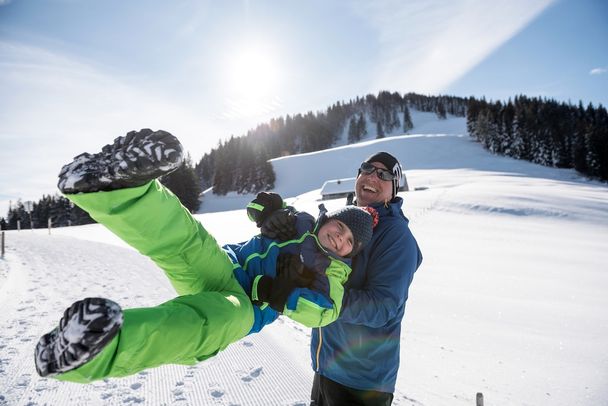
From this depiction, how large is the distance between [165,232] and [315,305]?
2.94 ft

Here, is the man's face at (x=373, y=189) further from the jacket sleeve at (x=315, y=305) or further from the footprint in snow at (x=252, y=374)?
the footprint in snow at (x=252, y=374)

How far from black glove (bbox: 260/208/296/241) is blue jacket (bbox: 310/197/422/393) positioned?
668mm

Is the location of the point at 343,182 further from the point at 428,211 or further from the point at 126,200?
the point at 126,200

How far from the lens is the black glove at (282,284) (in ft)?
6.19

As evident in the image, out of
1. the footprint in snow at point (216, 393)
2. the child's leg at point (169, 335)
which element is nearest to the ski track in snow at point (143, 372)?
the footprint in snow at point (216, 393)

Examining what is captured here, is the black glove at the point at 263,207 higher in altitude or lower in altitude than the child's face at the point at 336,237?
higher

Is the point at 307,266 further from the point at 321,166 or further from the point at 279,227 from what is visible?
the point at 321,166

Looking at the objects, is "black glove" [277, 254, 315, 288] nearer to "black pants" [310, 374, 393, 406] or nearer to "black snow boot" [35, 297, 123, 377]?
"black pants" [310, 374, 393, 406]

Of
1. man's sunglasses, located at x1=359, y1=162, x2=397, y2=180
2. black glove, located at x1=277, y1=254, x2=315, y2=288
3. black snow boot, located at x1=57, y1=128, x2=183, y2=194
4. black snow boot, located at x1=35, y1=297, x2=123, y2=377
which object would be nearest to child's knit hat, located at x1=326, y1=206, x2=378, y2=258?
black glove, located at x1=277, y1=254, x2=315, y2=288

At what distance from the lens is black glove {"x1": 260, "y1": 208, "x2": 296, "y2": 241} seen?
8.64 ft

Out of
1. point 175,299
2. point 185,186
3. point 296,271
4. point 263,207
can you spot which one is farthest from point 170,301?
point 185,186

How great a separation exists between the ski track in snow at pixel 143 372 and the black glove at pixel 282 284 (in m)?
1.64

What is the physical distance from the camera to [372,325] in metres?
1.84

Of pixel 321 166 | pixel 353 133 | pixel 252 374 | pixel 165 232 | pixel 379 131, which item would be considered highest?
pixel 353 133
